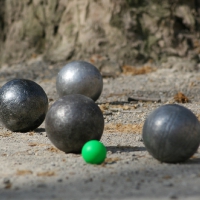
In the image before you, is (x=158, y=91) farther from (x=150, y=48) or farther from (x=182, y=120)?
(x=182, y=120)

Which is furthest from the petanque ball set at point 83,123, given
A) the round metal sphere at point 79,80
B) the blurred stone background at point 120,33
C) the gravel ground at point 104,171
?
the blurred stone background at point 120,33

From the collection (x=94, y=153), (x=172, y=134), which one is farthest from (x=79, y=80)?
(x=172, y=134)

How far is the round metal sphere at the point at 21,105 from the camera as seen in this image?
380 inches

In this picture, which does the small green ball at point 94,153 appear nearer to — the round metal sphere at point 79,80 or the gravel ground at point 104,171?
the gravel ground at point 104,171

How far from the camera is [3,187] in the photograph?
6207mm

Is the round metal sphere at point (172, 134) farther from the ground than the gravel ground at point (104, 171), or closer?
farther from the ground

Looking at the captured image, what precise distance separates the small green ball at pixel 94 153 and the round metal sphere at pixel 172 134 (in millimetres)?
600

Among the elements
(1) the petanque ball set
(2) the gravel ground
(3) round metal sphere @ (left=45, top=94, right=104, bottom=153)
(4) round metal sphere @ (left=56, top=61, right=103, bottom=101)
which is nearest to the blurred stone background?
(4) round metal sphere @ (left=56, top=61, right=103, bottom=101)

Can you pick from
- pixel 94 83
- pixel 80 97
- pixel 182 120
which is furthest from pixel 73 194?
pixel 94 83

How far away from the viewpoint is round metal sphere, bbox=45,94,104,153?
7.72 metres

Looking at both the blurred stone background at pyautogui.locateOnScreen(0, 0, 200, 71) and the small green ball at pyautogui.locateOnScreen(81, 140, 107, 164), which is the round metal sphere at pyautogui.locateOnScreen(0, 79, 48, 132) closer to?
the small green ball at pyautogui.locateOnScreen(81, 140, 107, 164)

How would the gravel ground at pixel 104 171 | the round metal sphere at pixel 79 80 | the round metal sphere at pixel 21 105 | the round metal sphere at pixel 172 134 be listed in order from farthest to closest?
1. the round metal sphere at pixel 79 80
2. the round metal sphere at pixel 21 105
3. the round metal sphere at pixel 172 134
4. the gravel ground at pixel 104 171

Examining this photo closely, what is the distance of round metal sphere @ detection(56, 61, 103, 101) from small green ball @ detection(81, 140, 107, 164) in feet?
15.4

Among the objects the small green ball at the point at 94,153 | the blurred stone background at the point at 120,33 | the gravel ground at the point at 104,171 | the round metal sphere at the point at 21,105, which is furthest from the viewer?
the blurred stone background at the point at 120,33
